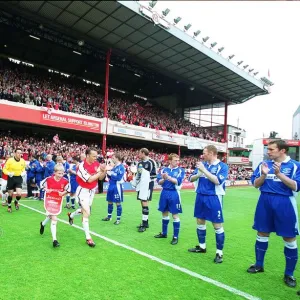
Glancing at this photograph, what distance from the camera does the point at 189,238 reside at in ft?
22.5

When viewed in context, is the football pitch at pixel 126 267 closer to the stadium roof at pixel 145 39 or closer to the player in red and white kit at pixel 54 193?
the player in red and white kit at pixel 54 193

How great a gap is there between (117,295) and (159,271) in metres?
1.05

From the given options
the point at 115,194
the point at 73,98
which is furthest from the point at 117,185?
the point at 73,98

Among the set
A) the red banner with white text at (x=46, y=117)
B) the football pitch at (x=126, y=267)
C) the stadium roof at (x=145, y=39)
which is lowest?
the football pitch at (x=126, y=267)

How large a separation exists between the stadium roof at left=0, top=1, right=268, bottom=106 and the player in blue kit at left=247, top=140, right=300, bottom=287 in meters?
11.8

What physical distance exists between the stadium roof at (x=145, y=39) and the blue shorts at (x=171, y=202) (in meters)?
10.6

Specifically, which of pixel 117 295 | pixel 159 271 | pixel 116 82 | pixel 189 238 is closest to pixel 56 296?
pixel 117 295

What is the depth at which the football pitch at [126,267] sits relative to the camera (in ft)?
12.3

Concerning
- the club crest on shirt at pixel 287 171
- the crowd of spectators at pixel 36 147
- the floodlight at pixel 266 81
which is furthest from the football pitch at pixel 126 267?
the floodlight at pixel 266 81

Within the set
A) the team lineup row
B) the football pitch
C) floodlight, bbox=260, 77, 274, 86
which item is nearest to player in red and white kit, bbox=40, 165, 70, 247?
the team lineup row

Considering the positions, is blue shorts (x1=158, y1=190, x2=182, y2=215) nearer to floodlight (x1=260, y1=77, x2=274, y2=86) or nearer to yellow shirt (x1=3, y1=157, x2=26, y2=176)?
yellow shirt (x1=3, y1=157, x2=26, y2=176)

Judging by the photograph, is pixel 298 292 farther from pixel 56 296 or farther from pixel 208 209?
pixel 56 296

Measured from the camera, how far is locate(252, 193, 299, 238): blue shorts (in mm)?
4270

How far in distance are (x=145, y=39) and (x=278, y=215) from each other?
798 inches
